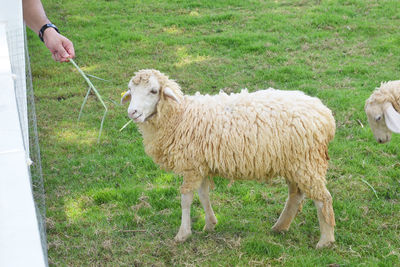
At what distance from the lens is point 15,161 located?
1384mm

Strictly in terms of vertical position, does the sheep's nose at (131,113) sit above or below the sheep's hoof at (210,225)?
above

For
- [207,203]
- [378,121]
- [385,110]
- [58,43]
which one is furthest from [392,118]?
[58,43]

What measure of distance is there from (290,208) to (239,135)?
84 centimetres

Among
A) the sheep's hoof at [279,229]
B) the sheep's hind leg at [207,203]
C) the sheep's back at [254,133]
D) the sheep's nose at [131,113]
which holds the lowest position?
the sheep's hoof at [279,229]

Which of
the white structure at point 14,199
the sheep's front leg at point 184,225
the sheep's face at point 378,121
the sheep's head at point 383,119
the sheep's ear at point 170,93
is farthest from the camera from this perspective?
the sheep's face at point 378,121

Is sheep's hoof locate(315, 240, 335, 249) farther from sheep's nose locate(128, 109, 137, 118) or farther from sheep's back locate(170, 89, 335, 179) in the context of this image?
sheep's nose locate(128, 109, 137, 118)

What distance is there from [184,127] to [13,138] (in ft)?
7.52

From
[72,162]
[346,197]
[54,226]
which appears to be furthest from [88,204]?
[346,197]

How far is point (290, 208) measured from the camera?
12.8 feet

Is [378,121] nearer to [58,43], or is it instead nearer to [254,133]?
[254,133]

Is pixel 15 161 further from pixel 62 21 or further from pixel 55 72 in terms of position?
pixel 62 21

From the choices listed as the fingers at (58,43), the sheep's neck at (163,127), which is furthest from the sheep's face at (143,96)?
the fingers at (58,43)

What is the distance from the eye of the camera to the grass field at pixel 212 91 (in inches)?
150

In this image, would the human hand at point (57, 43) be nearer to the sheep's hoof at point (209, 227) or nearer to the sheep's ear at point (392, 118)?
the sheep's hoof at point (209, 227)
